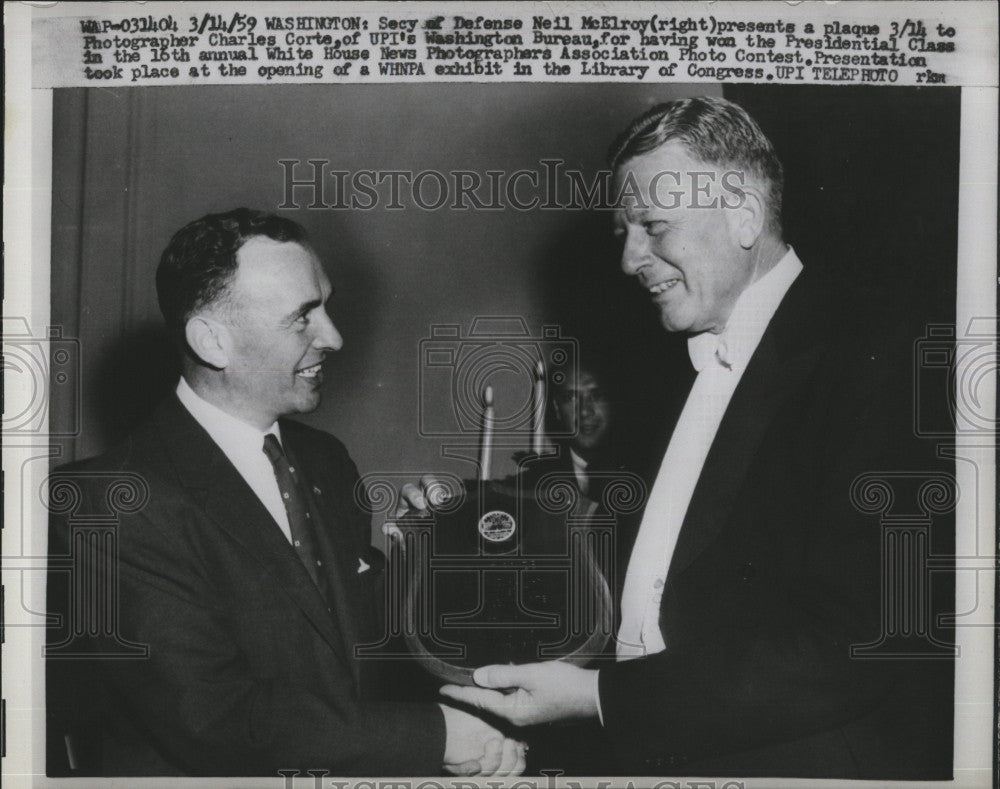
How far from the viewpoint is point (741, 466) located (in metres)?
1.72

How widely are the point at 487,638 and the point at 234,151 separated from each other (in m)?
1.02

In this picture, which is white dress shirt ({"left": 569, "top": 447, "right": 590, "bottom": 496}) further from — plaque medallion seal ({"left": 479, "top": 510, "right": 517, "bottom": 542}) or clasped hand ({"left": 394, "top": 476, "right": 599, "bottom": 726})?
clasped hand ({"left": 394, "top": 476, "right": 599, "bottom": 726})

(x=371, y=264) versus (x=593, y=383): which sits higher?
(x=371, y=264)

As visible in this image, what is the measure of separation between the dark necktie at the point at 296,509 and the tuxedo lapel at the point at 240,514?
17 mm

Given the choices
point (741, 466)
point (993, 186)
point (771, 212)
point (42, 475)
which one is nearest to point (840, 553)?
point (741, 466)

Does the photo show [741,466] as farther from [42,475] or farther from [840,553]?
[42,475]

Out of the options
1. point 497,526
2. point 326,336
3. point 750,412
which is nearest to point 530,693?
point 497,526

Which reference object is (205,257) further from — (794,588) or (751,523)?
(794,588)

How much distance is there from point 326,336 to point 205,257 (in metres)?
0.26

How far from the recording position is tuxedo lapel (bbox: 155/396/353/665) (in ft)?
5.59

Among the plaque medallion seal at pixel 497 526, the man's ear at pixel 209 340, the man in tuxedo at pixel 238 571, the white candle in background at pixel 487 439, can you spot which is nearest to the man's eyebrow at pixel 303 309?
the man in tuxedo at pixel 238 571

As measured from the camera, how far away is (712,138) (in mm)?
1770

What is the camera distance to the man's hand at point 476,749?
1746mm

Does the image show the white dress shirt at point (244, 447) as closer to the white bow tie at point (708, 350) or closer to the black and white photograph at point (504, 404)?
the black and white photograph at point (504, 404)
